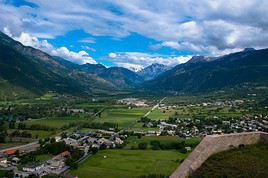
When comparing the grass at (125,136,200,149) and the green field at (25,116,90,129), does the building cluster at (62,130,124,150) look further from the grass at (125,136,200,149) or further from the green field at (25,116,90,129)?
the green field at (25,116,90,129)

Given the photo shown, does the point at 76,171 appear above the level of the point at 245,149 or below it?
below

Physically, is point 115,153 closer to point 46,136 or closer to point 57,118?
point 46,136

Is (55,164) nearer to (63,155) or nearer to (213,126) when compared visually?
(63,155)

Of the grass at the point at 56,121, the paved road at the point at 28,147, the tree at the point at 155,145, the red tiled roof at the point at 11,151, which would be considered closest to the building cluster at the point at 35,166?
the red tiled roof at the point at 11,151

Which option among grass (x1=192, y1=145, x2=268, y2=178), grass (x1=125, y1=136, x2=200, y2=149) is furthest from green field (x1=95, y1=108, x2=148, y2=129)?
grass (x1=192, y1=145, x2=268, y2=178)

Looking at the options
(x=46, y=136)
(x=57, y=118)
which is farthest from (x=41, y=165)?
(x=57, y=118)
